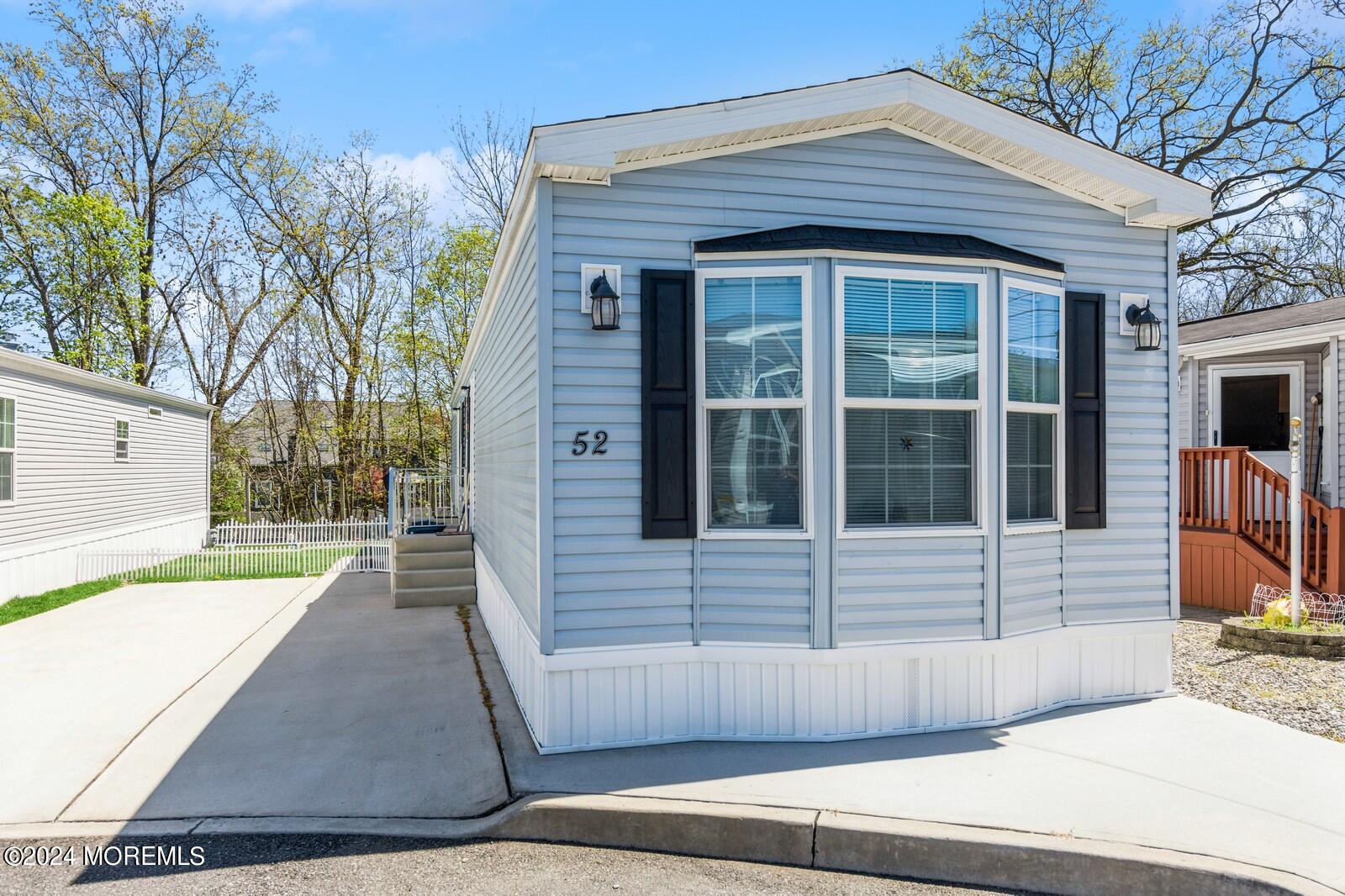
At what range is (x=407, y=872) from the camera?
3.01 meters

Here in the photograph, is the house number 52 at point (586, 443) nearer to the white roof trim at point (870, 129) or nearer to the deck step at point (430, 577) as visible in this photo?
the white roof trim at point (870, 129)

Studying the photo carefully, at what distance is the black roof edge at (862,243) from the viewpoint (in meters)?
4.13

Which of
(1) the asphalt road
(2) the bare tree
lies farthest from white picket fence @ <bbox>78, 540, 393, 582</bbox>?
(2) the bare tree

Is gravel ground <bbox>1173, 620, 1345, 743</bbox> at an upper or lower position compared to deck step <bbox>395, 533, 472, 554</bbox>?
lower

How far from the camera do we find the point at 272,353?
21.0 meters

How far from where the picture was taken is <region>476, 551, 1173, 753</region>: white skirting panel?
4.03 m

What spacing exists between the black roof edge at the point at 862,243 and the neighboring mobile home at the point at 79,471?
9856mm

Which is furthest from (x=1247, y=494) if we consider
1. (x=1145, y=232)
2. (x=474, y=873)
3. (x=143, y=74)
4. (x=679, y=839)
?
(x=143, y=74)

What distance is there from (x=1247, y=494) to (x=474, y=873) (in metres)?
8.83

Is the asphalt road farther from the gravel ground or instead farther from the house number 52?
the gravel ground

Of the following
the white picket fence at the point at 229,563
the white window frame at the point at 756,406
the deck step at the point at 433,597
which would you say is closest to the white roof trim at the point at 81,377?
the white picket fence at the point at 229,563

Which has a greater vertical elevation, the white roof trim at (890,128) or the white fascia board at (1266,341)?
the white roof trim at (890,128)

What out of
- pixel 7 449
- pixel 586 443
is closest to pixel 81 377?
pixel 7 449

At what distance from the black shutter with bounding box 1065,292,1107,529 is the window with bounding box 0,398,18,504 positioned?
38.1ft
